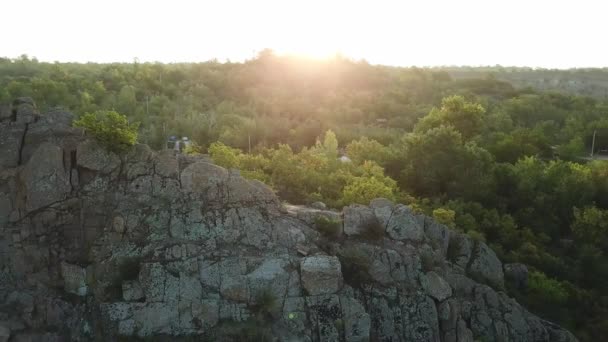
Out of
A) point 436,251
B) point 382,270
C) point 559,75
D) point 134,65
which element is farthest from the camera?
point 559,75

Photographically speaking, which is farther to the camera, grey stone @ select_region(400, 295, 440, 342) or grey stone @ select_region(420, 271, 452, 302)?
grey stone @ select_region(420, 271, 452, 302)

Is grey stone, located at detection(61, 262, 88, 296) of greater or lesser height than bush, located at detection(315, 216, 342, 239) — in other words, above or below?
below

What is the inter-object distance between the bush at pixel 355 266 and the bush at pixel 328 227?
2.68ft

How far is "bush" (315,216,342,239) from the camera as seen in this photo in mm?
15047

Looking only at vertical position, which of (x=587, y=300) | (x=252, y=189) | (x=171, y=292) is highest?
(x=252, y=189)

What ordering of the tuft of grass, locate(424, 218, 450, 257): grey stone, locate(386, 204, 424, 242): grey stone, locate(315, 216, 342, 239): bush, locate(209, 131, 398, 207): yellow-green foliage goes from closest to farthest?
the tuft of grass → locate(315, 216, 342, 239): bush → locate(386, 204, 424, 242): grey stone → locate(424, 218, 450, 257): grey stone → locate(209, 131, 398, 207): yellow-green foliage

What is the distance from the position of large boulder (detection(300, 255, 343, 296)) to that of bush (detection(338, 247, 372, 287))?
0.47 m

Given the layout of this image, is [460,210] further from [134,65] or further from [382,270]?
[134,65]

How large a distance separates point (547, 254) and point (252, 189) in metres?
13.8

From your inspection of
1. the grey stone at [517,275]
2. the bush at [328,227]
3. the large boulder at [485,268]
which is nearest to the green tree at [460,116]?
the grey stone at [517,275]

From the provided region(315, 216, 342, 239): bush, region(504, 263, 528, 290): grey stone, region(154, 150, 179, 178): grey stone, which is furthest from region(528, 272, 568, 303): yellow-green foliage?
region(154, 150, 179, 178): grey stone

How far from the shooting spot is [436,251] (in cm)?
1546

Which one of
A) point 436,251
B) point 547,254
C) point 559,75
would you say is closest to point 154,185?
point 436,251

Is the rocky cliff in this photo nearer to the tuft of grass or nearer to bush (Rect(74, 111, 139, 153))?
the tuft of grass
